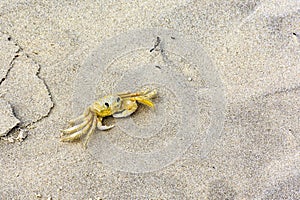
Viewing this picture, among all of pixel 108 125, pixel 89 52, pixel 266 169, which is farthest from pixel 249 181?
pixel 89 52

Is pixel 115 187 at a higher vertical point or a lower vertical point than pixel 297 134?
higher

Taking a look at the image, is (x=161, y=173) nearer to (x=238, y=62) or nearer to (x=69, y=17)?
(x=238, y=62)

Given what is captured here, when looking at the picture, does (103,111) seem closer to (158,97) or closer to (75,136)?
(75,136)

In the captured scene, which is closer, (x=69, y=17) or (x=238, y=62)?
(x=238, y=62)

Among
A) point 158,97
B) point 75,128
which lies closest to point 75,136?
point 75,128

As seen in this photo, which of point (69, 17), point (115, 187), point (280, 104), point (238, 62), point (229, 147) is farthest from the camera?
point (69, 17)

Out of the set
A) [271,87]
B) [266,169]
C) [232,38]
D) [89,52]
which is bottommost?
[266,169]

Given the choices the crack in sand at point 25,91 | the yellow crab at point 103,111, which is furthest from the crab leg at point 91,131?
the crack in sand at point 25,91

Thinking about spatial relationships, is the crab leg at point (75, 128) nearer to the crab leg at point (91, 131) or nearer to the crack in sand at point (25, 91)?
the crab leg at point (91, 131)

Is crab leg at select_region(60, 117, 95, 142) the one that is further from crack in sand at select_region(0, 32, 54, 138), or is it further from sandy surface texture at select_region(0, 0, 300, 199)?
crack in sand at select_region(0, 32, 54, 138)
